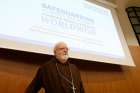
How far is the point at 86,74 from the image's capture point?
3.34m

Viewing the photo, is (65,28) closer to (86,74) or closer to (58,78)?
(86,74)

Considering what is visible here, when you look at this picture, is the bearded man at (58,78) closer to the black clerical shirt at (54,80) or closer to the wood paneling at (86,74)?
the black clerical shirt at (54,80)

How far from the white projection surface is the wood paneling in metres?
0.21

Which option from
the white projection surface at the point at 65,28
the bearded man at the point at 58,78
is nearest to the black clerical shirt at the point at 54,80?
the bearded man at the point at 58,78

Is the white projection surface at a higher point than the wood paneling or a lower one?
higher

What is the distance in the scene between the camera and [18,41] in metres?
2.56

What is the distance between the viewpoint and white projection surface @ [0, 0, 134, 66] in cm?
259

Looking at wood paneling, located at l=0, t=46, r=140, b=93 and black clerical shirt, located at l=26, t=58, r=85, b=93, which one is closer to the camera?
black clerical shirt, located at l=26, t=58, r=85, b=93

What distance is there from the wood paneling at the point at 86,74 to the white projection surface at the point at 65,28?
8.2 inches

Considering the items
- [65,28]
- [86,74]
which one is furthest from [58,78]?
[86,74]

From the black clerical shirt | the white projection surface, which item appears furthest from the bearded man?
the white projection surface

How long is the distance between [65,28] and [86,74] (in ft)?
2.29

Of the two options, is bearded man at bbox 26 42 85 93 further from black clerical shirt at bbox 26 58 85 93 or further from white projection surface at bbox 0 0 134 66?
white projection surface at bbox 0 0 134 66

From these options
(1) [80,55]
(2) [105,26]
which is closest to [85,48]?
(1) [80,55]
